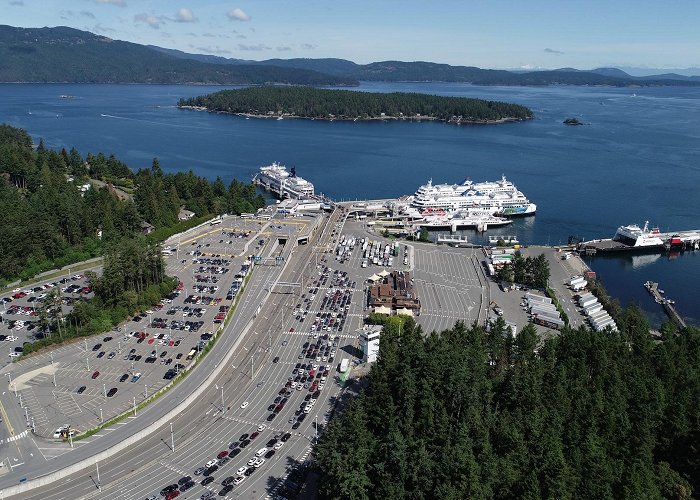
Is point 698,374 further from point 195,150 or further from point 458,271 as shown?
point 195,150

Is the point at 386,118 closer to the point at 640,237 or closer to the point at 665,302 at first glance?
the point at 640,237

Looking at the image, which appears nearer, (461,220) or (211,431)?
(211,431)

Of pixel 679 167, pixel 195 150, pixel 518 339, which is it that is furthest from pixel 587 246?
pixel 195 150

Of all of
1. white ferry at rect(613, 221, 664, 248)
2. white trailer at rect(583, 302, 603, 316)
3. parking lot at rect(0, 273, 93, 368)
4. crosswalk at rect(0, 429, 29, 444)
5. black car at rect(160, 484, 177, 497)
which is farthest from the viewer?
white ferry at rect(613, 221, 664, 248)

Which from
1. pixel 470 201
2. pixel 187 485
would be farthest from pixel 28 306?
pixel 470 201

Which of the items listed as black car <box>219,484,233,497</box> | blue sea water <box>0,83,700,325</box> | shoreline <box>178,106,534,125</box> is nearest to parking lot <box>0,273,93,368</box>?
black car <box>219,484,233,497</box>

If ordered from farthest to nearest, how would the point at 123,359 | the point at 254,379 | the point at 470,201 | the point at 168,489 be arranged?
1. the point at 470,201
2. the point at 123,359
3. the point at 254,379
4. the point at 168,489

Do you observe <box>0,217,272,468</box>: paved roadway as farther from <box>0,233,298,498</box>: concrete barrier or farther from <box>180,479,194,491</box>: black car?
<box>180,479,194,491</box>: black car
